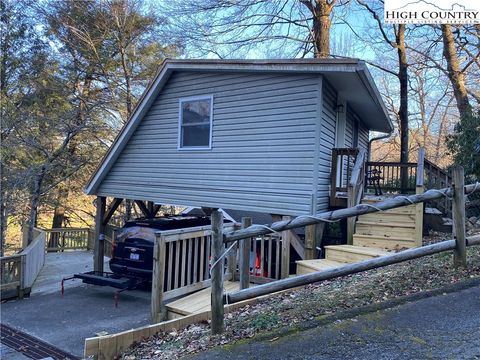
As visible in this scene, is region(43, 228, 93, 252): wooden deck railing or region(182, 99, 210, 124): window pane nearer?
region(182, 99, 210, 124): window pane

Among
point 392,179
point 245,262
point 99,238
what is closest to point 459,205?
point 245,262

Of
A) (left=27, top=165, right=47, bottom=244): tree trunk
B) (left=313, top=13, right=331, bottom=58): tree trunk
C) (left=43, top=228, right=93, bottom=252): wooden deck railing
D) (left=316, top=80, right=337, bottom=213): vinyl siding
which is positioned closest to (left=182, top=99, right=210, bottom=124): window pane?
(left=316, top=80, right=337, bottom=213): vinyl siding

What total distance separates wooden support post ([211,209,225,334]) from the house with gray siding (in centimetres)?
452

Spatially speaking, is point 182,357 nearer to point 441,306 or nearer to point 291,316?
point 291,316

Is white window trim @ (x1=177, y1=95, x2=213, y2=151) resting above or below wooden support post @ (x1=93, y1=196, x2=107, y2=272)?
above

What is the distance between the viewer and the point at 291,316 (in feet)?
12.0

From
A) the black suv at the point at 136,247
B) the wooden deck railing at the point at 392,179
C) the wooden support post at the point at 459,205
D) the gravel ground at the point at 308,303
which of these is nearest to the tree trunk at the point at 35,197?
the black suv at the point at 136,247

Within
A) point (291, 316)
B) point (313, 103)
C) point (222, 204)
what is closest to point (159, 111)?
point (222, 204)

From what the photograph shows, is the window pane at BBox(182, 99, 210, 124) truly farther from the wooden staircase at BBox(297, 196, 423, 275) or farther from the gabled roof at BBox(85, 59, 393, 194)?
the wooden staircase at BBox(297, 196, 423, 275)

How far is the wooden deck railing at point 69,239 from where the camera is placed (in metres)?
18.5

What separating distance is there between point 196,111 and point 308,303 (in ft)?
22.2

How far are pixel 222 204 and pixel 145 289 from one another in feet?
9.28

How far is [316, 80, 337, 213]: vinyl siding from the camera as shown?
807 centimetres

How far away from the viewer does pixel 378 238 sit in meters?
7.33
